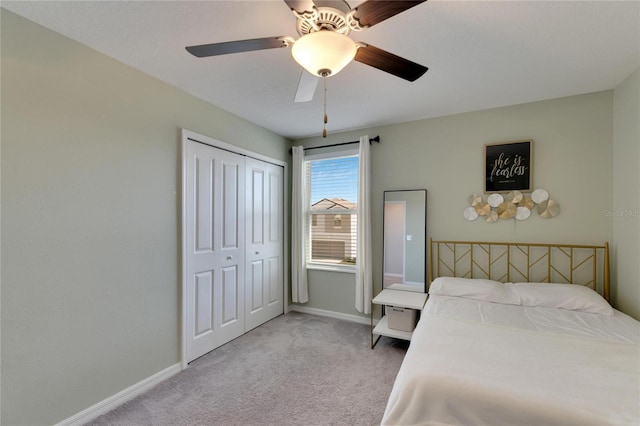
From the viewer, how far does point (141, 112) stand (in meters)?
2.24

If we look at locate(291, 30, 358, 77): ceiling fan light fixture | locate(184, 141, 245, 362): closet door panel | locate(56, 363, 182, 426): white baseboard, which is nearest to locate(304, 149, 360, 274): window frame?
locate(184, 141, 245, 362): closet door panel

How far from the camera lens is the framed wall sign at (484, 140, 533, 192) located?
2740 mm

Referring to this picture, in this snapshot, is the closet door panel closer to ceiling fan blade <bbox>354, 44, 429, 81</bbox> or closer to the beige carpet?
the beige carpet

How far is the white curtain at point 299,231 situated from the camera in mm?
3910

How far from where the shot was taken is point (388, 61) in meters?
1.46

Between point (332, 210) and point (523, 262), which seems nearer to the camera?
point (523, 262)

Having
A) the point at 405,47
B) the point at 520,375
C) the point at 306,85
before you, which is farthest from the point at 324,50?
the point at 520,375

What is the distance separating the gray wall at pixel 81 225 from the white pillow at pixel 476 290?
8.11 ft

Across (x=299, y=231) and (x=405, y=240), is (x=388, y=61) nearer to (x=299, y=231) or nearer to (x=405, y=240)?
(x=405, y=240)

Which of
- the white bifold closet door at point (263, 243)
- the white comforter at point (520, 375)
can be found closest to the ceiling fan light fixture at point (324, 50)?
the white comforter at point (520, 375)

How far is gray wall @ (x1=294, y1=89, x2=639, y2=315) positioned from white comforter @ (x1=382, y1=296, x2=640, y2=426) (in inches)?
39.7

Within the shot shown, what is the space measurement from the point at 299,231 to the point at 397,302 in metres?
1.66

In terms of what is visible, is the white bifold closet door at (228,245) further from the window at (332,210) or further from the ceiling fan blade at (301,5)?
the ceiling fan blade at (301,5)

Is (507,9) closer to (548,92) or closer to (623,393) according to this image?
(548,92)
